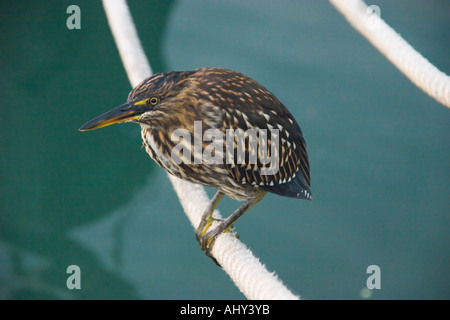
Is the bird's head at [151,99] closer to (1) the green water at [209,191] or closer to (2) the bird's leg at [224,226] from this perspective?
(2) the bird's leg at [224,226]

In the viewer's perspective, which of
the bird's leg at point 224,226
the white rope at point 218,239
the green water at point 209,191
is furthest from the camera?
the green water at point 209,191

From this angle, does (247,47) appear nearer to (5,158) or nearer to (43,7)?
(43,7)

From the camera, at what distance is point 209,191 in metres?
2.49

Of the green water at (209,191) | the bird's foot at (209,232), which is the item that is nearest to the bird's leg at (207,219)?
the bird's foot at (209,232)

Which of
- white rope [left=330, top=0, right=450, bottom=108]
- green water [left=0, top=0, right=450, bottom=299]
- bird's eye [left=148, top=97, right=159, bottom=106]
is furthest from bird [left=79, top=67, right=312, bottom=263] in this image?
green water [left=0, top=0, right=450, bottom=299]

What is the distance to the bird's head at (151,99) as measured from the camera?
3.92 feet

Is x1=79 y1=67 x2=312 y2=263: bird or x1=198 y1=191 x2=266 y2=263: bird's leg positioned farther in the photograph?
x1=198 y1=191 x2=266 y2=263: bird's leg

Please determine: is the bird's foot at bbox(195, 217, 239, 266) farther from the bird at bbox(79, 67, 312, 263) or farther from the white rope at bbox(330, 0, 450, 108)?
the white rope at bbox(330, 0, 450, 108)

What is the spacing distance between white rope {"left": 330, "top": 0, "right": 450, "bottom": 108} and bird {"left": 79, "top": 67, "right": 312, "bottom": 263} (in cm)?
46

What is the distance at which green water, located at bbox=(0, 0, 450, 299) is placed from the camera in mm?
2295

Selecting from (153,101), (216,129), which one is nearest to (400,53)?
(216,129)

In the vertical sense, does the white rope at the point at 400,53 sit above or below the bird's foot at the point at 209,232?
above

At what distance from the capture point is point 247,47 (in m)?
2.93

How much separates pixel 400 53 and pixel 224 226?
0.87 m
